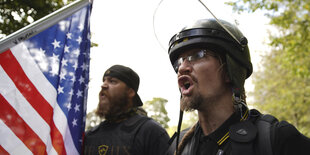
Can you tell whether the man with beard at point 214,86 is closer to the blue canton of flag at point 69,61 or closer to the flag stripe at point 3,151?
the blue canton of flag at point 69,61

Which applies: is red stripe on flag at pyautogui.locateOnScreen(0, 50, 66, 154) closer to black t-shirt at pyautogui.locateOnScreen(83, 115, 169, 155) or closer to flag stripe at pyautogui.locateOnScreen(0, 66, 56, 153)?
flag stripe at pyautogui.locateOnScreen(0, 66, 56, 153)

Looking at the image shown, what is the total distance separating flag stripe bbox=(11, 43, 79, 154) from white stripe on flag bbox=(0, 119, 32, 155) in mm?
361

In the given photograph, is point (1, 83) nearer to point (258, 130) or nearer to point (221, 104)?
point (221, 104)

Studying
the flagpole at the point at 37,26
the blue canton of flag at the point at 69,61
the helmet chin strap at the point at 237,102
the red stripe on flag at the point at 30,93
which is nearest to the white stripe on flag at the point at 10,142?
the red stripe on flag at the point at 30,93

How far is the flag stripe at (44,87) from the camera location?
2508 mm

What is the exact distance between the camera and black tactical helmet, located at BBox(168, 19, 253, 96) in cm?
243

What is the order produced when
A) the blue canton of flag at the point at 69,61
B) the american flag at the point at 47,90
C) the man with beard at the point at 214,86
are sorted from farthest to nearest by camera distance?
the blue canton of flag at the point at 69,61, the american flag at the point at 47,90, the man with beard at the point at 214,86

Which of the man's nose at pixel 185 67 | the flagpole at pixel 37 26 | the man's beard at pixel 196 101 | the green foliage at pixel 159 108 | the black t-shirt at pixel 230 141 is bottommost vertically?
the green foliage at pixel 159 108

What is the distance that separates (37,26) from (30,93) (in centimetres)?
63

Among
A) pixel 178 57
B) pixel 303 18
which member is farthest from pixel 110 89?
pixel 303 18

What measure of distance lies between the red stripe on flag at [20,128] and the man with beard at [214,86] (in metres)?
1.22

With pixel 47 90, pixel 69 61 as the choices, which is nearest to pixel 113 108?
pixel 69 61

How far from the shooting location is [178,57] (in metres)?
2.74

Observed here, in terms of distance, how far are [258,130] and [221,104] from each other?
0.47 metres
